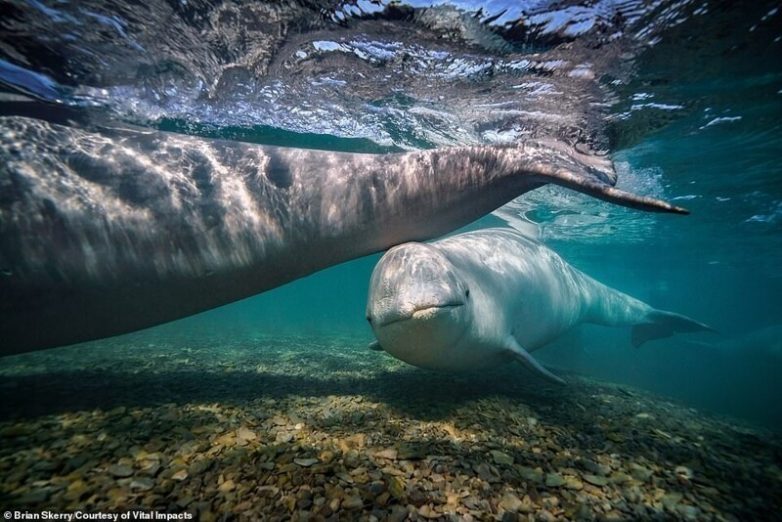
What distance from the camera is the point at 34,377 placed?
4820 mm

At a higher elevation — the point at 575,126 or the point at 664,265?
the point at 575,126

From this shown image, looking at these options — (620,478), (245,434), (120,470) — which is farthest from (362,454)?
(620,478)

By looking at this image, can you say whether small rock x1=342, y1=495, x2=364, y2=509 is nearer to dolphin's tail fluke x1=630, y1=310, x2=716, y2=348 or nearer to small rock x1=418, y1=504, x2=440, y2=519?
small rock x1=418, y1=504, x2=440, y2=519

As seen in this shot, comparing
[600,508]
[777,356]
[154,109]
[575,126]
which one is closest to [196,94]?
[154,109]

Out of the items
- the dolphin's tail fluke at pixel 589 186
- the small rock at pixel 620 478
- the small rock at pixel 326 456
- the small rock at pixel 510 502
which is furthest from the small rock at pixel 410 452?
the dolphin's tail fluke at pixel 589 186

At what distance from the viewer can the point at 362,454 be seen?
9.43 ft

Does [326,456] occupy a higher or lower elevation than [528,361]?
higher

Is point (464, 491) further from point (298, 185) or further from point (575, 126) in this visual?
point (575, 126)

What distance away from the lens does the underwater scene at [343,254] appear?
2596 millimetres

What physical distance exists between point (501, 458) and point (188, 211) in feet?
13.8

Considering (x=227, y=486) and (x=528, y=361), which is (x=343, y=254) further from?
(x=528, y=361)

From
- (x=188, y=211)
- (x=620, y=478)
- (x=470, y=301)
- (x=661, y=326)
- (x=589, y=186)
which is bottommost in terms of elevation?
(x=661, y=326)

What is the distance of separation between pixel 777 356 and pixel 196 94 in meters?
35.6

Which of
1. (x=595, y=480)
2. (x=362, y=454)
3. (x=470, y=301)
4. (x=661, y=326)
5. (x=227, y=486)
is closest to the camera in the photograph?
(x=227, y=486)
